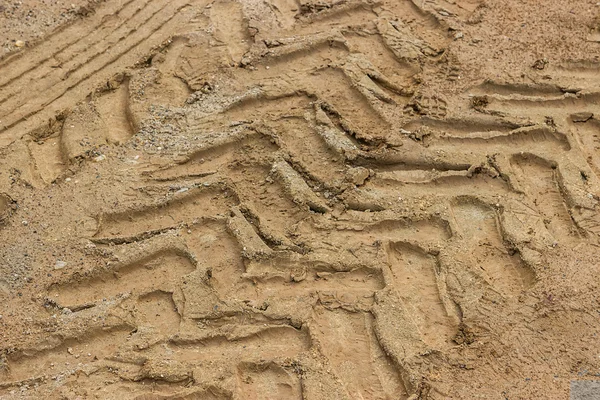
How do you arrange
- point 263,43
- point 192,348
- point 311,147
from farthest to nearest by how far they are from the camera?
point 263,43 < point 311,147 < point 192,348

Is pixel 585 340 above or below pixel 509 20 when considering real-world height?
below

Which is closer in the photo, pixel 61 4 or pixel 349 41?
pixel 349 41

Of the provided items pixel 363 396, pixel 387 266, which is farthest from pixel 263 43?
pixel 363 396

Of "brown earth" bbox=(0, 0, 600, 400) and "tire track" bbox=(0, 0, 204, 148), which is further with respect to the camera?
"tire track" bbox=(0, 0, 204, 148)

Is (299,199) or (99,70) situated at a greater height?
(99,70)

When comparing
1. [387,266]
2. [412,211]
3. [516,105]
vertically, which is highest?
[516,105]

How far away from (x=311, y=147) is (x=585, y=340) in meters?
1.92

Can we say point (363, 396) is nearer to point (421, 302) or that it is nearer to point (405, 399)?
point (405, 399)

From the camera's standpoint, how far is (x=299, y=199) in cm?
364

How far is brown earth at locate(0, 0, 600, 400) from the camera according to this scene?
9.68ft

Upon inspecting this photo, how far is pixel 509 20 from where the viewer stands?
15.9 feet

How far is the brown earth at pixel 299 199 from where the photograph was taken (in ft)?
9.68

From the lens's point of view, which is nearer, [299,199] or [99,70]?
[299,199]

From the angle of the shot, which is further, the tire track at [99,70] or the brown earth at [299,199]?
the tire track at [99,70]
